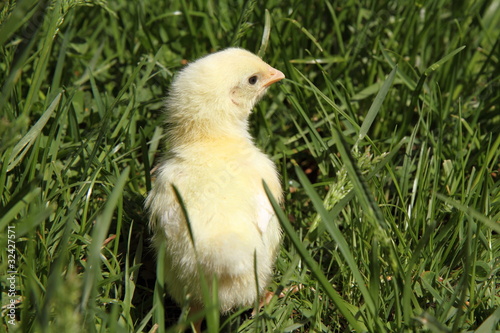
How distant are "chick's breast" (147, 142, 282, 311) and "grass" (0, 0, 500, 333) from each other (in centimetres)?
18

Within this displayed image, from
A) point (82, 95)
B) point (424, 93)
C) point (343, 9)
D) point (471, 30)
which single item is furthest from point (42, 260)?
point (471, 30)

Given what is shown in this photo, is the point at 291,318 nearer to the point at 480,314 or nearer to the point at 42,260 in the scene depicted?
the point at 480,314

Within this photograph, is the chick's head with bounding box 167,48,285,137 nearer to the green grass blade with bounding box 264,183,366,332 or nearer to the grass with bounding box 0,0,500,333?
the grass with bounding box 0,0,500,333

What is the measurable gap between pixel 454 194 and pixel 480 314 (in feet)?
2.26

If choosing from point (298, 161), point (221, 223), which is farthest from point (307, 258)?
point (298, 161)

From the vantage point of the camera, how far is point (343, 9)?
405 cm

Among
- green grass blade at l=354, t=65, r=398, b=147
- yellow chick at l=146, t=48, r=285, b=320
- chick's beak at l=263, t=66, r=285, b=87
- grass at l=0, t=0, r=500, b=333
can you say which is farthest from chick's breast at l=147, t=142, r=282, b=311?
chick's beak at l=263, t=66, r=285, b=87

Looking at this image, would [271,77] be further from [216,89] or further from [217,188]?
[217,188]

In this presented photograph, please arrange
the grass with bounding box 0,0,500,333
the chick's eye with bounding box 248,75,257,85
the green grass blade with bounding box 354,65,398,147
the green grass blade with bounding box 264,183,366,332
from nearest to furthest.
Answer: the green grass blade with bounding box 264,183,366,332 < the grass with bounding box 0,0,500,333 < the green grass blade with bounding box 354,65,398,147 < the chick's eye with bounding box 248,75,257,85

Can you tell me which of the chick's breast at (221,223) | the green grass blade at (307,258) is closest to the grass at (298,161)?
the green grass blade at (307,258)

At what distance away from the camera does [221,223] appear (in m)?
2.28

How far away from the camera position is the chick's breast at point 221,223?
2254mm

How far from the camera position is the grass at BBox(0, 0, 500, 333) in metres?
2.20

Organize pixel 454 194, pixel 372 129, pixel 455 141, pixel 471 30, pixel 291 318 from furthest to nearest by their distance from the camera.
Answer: pixel 471 30 < pixel 372 129 < pixel 455 141 < pixel 454 194 < pixel 291 318
